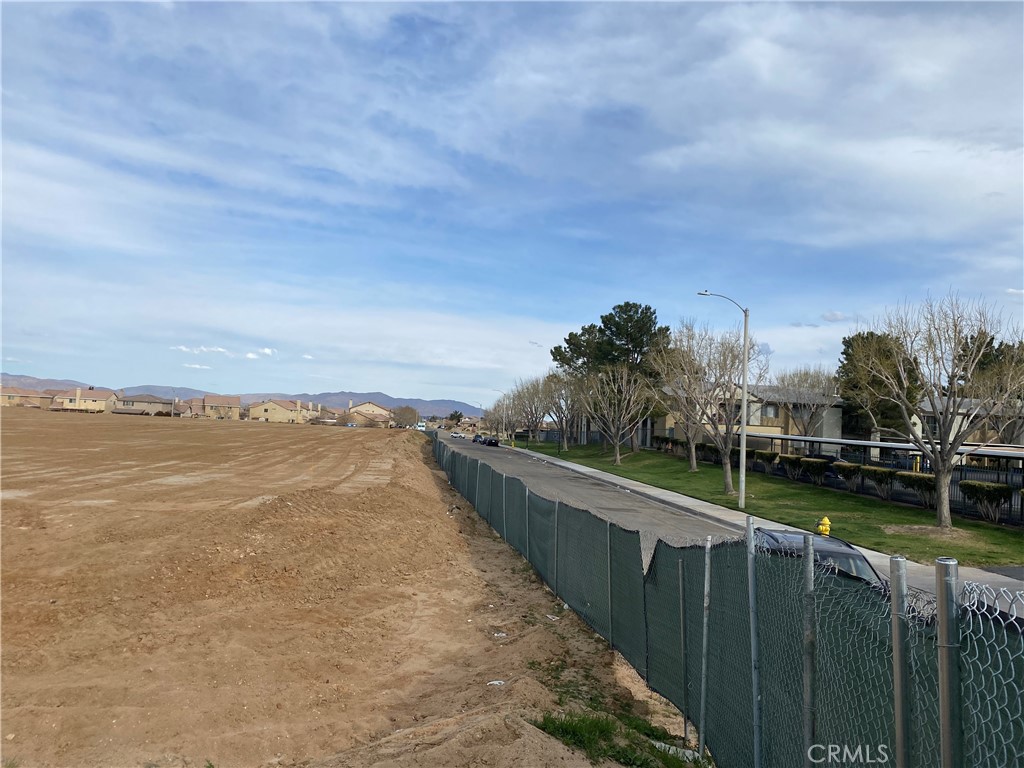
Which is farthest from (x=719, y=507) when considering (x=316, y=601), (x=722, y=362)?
(x=316, y=601)

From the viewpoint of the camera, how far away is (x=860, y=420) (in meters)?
58.1

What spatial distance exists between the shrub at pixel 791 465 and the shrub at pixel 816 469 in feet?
3.48

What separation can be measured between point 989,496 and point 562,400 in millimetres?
61077

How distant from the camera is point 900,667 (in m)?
3.02

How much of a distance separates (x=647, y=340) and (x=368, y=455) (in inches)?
1138

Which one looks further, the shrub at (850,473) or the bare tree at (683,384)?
the bare tree at (683,384)

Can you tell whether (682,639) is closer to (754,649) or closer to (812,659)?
(754,649)

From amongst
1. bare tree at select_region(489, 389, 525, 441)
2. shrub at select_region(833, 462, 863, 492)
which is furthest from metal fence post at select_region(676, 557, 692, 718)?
bare tree at select_region(489, 389, 525, 441)

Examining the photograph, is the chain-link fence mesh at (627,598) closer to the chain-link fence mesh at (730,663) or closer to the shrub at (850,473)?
the chain-link fence mesh at (730,663)

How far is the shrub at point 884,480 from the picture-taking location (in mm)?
28078

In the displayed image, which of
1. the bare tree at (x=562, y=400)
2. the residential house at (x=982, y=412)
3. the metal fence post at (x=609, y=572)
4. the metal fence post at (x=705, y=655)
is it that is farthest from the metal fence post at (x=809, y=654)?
the bare tree at (x=562, y=400)

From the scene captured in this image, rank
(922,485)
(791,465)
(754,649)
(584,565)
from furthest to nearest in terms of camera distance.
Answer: (791,465) → (922,485) → (584,565) → (754,649)

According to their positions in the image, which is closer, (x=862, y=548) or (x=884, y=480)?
(x=862, y=548)

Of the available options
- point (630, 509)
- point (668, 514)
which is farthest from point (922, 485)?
point (630, 509)
